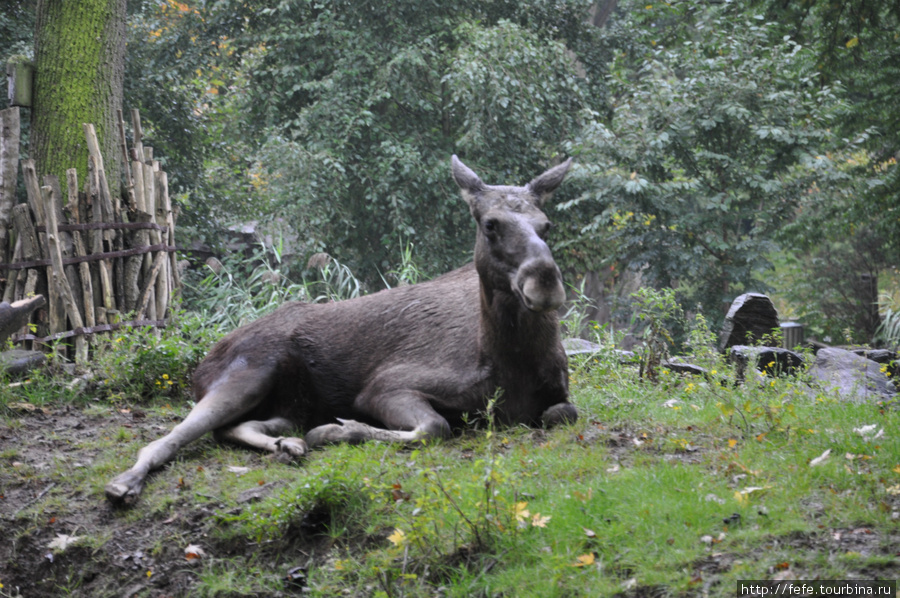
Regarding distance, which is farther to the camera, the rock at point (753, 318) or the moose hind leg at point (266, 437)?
the rock at point (753, 318)

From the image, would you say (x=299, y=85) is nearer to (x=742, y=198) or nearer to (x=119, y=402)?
(x=742, y=198)

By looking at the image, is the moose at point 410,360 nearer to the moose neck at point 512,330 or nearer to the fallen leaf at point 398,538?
the moose neck at point 512,330

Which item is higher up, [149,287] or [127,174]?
[127,174]

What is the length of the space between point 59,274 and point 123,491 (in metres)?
3.69

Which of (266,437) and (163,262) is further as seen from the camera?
(163,262)

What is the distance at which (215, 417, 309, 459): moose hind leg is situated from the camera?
15.6 feet

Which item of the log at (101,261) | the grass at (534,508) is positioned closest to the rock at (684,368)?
the grass at (534,508)

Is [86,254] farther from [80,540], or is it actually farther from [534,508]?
[534,508]

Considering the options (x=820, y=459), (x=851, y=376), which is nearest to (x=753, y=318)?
(x=851, y=376)

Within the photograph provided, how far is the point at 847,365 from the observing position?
719cm

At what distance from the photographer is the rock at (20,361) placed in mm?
6641

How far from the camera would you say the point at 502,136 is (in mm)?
14281

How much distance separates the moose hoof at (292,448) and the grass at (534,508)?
0.08 metres

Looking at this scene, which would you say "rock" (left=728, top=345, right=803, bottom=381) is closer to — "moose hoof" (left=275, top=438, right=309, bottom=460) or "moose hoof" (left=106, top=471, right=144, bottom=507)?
"moose hoof" (left=275, top=438, right=309, bottom=460)
